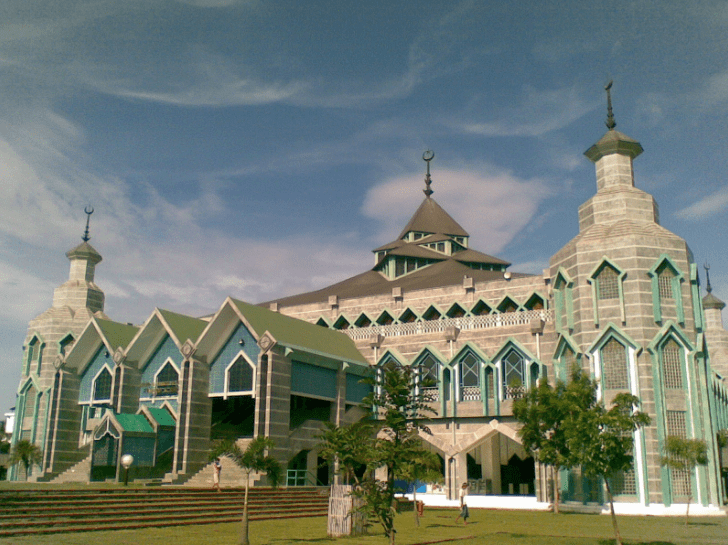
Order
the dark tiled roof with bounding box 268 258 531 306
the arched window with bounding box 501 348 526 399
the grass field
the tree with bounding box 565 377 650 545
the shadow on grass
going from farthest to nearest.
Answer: the dark tiled roof with bounding box 268 258 531 306, the arched window with bounding box 501 348 526 399, the tree with bounding box 565 377 650 545, the shadow on grass, the grass field

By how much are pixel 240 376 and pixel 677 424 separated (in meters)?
22.2

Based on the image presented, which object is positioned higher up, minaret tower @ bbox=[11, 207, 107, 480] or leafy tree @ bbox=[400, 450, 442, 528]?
minaret tower @ bbox=[11, 207, 107, 480]

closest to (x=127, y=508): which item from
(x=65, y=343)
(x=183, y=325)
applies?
(x=183, y=325)

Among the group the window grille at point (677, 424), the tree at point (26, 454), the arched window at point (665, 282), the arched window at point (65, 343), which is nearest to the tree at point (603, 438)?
the window grille at point (677, 424)

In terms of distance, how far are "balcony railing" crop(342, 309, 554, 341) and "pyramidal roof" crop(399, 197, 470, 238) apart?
742 inches

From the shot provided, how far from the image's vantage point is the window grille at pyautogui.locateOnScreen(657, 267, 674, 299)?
116ft

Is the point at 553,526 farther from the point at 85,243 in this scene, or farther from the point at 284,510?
the point at 85,243

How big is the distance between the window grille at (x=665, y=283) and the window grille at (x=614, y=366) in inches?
136

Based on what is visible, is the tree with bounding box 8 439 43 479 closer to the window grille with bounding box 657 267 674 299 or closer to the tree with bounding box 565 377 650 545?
the tree with bounding box 565 377 650 545

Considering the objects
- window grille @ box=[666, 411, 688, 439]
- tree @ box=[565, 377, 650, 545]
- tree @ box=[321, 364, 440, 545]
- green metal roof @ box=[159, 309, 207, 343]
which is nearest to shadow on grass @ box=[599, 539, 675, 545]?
tree @ box=[565, 377, 650, 545]

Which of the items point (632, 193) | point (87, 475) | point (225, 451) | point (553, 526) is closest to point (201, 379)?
point (87, 475)

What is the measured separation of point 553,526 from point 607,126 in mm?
24655

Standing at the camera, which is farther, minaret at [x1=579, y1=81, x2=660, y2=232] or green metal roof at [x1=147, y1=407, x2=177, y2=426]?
green metal roof at [x1=147, y1=407, x2=177, y2=426]

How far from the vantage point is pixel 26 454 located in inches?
1668
